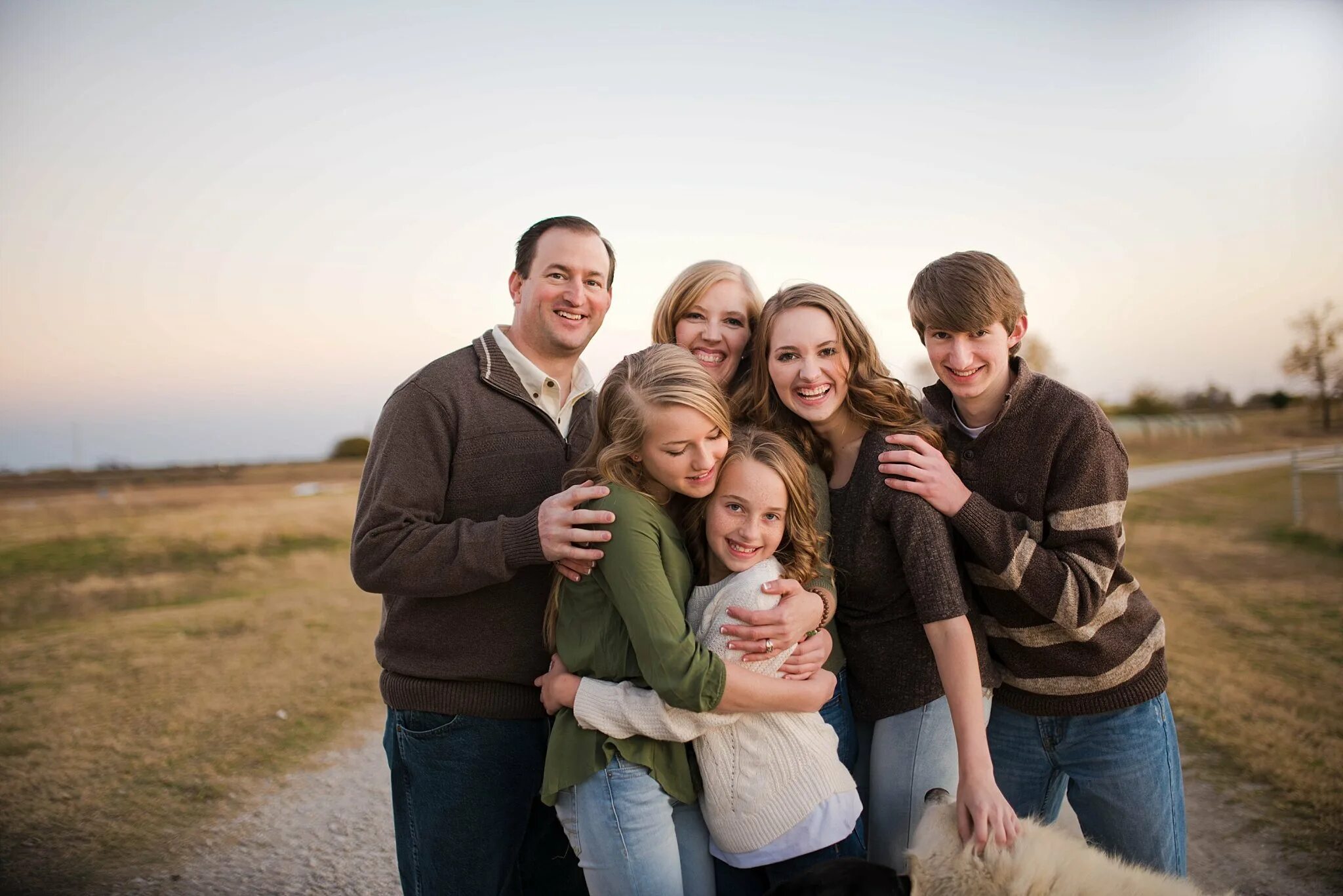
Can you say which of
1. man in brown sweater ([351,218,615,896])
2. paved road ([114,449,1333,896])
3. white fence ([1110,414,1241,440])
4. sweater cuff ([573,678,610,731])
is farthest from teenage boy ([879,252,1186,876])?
white fence ([1110,414,1241,440])

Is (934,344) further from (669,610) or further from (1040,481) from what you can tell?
(669,610)

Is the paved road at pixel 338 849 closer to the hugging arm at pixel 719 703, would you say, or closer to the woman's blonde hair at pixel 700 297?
the hugging arm at pixel 719 703

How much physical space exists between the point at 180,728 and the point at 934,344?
8.96m

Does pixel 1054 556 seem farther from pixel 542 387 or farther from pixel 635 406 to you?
pixel 542 387

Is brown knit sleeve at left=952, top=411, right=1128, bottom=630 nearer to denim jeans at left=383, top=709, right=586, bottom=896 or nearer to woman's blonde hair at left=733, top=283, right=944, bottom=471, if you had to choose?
woman's blonde hair at left=733, top=283, right=944, bottom=471

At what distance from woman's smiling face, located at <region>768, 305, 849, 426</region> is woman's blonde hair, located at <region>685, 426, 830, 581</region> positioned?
0.27 meters

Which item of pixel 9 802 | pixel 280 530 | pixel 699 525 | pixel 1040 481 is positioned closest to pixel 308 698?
pixel 9 802

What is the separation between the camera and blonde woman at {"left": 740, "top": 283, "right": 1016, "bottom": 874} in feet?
8.86

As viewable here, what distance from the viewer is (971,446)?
10.4ft

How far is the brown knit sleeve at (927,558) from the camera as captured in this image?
2.72 metres

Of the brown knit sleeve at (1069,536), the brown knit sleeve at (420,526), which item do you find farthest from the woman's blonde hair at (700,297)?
the brown knit sleeve at (1069,536)

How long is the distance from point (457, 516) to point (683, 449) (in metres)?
1.11

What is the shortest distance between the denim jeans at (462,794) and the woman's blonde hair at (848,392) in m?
1.57

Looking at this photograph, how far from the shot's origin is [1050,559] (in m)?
2.86
